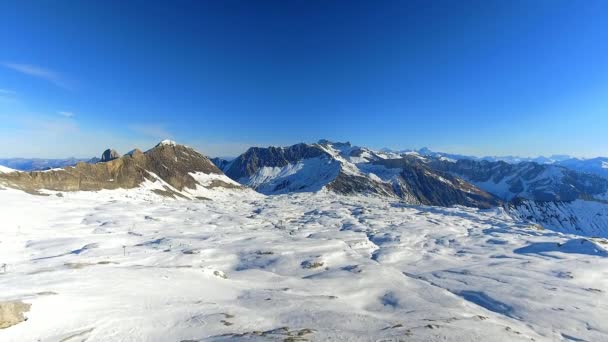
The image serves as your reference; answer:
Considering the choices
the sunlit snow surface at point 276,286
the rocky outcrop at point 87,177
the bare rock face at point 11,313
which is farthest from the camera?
the rocky outcrop at point 87,177

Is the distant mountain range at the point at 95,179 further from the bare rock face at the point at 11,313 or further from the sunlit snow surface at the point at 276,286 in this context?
the bare rock face at the point at 11,313

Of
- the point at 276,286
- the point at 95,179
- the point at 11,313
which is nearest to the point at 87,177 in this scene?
the point at 95,179

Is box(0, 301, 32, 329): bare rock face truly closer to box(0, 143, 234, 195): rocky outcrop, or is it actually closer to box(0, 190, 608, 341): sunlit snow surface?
box(0, 190, 608, 341): sunlit snow surface

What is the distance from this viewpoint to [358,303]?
30859 millimetres

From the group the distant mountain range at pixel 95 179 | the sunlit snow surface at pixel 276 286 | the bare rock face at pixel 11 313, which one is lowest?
the sunlit snow surface at pixel 276 286

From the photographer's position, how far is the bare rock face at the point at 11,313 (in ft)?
55.0

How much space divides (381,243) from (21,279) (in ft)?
217

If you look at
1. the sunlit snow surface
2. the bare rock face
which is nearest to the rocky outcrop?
the sunlit snow surface

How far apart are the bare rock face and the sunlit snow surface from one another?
1.36 feet

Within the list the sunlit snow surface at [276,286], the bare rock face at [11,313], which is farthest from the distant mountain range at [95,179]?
the bare rock face at [11,313]

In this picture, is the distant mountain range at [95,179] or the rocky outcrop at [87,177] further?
the distant mountain range at [95,179]

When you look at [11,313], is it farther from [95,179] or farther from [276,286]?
[95,179]

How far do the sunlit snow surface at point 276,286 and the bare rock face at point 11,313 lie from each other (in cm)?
41

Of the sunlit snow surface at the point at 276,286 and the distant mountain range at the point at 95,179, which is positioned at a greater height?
the distant mountain range at the point at 95,179
